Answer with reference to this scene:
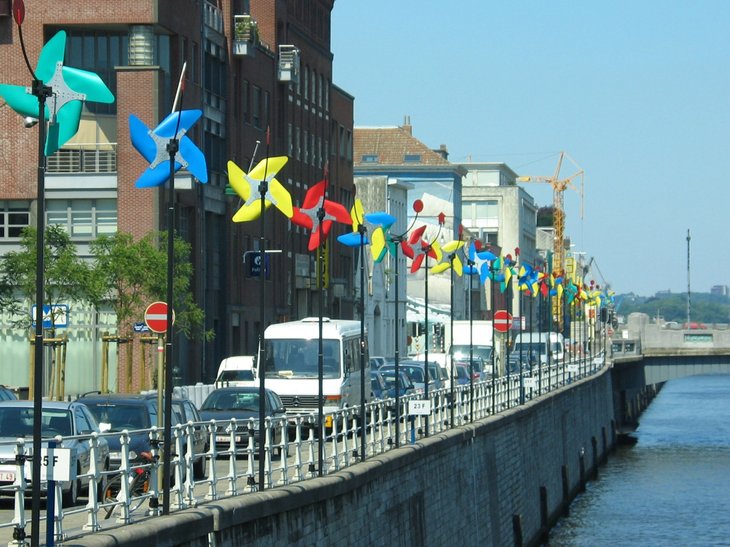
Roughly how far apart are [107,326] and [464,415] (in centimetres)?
2014

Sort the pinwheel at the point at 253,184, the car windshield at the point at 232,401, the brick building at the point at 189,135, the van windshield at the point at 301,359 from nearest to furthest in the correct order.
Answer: the pinwheel at the point at 253,184
the car windshield at the point at 232,401
the van windshield at the point at 301,359
the brick building at the point at 189,135

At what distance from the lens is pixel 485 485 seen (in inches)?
1618

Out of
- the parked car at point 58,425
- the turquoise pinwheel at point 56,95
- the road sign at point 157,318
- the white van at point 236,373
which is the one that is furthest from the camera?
the white van at point 236,373

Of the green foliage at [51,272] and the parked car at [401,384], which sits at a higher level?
the green foliage at [51,272]

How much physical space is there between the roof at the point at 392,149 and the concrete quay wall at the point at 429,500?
7520 centimetres

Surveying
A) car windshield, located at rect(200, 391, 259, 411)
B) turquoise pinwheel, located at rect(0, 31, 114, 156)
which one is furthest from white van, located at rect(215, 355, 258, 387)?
turquoise pinwheel, located at rect(0, 31, 114, 156)

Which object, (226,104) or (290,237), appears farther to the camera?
(290,237)

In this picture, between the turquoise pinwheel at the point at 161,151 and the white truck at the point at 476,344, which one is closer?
the turquoise pinwheel at the point at 161,151

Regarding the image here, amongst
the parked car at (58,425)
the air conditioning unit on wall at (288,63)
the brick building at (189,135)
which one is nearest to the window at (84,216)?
the brick building at (189,135)

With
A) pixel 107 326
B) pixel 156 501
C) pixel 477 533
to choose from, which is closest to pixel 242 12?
pixel 107 326

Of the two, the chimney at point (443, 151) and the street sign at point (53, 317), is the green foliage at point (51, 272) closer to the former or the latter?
the street sign at point (53, 317)

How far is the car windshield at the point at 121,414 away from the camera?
30094 millimetres

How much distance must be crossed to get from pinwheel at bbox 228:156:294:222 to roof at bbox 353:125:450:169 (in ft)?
377

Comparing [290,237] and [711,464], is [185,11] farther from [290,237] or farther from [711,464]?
[711,464]
